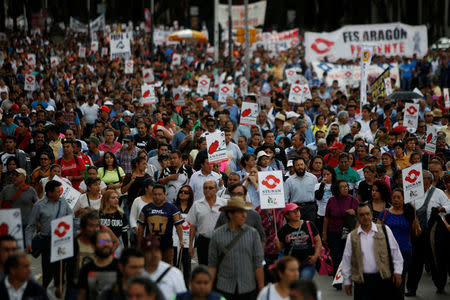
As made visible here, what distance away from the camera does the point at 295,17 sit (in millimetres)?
61000

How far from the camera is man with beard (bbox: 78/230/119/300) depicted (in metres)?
6.81

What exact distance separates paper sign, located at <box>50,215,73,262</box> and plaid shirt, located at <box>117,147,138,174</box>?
5.09 m

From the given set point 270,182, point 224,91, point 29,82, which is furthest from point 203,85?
point 270,182

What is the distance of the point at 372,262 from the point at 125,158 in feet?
20.1

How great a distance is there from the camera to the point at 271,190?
32.2 ft

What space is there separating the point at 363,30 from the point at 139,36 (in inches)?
674

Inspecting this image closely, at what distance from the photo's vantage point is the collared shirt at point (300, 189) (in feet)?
36.2

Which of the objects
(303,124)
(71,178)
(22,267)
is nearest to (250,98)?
(303,124)

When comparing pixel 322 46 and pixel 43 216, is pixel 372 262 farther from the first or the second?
pixel 322 46

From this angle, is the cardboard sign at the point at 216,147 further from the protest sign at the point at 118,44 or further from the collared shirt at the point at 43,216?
the protest sign at the point at 118,44

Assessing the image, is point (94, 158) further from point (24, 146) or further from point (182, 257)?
point (182, 257)

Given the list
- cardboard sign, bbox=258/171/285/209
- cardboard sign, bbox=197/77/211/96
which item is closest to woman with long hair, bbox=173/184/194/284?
cardboard sign, bbox=258/171/285/209

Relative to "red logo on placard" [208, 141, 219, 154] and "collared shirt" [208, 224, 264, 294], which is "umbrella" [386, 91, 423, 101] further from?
"collared shirt" [208, 224, 264, 294]

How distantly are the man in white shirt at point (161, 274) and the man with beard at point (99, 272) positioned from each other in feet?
1.04
